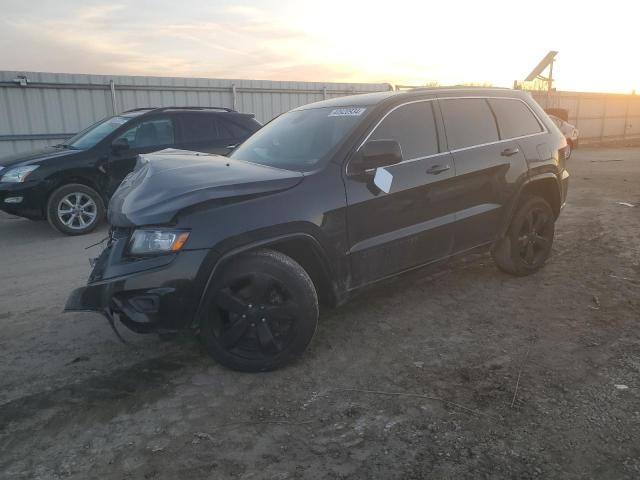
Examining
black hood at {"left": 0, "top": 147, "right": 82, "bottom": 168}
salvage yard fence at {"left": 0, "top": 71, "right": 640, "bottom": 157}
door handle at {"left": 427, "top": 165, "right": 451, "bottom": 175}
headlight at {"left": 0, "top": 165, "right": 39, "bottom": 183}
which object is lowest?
headlight at {"left": 0, "top": 165, "right": 39, "bottom": 183}

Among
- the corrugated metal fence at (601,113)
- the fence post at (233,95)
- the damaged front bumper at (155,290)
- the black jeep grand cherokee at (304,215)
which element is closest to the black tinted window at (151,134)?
the black jeep grand cherokee at (304,215)

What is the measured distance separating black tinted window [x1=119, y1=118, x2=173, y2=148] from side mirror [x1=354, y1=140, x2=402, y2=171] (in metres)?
5.30

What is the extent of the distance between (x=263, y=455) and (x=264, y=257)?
1136 mm

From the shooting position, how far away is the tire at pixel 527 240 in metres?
4.61

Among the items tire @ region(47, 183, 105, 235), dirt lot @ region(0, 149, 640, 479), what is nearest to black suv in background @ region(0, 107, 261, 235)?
tire @ region(47, 183, 105, 235)

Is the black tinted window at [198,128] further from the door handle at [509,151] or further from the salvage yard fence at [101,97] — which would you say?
the door handle at [509,151]

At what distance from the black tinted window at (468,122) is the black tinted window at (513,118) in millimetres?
115

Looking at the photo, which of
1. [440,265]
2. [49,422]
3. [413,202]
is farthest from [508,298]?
[49,422]

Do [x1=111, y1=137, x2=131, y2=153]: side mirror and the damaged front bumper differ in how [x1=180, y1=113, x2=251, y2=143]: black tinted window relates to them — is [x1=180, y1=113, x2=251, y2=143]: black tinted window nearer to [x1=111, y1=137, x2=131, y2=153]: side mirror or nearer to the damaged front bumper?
[x1=111, y1=137, x2=131, y2=153]: side mirror

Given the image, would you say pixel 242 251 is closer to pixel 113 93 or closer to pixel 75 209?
pixel 75 209

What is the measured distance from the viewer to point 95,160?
7312 millimetres

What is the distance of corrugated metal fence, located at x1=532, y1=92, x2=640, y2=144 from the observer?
24.4 meters

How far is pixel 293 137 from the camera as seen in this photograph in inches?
158

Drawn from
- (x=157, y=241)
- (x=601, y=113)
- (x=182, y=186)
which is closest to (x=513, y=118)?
(x=182, y=186)
